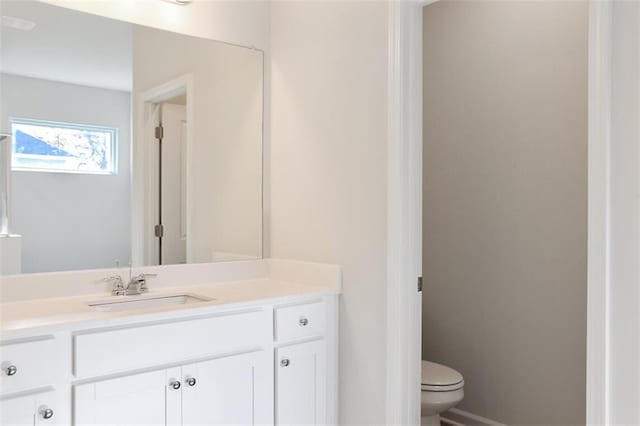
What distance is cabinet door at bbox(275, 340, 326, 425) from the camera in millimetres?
2090

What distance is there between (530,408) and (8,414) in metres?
2.22

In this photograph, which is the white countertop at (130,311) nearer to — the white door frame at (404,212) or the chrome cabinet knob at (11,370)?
the chrome cabinet knob at (11,370)

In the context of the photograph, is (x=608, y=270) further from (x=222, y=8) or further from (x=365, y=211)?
(x=222, y=8)

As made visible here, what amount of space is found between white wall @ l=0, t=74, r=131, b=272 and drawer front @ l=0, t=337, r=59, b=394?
0.53 metres

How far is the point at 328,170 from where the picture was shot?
2.34m

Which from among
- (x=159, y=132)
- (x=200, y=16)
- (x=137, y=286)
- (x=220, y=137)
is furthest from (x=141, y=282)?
(x=200, y=16)

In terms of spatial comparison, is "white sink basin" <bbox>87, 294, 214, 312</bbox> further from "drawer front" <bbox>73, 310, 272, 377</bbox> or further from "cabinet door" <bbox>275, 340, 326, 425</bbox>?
"cabinet door" <bbox>275, 340, 326, 425</bbox>

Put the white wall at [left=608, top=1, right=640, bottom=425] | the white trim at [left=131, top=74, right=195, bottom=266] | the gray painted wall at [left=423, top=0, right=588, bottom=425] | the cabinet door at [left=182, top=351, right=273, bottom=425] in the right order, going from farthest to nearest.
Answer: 1. the gray painted wall at [left=423, top=0, right=588, bottom=425]
2. the white trim at [left=131, top=74, right=195, bottom=266]
3. the cabinet door at [left=182, top=351, right=273, bottom=425]
4. the white wall at [left=608, top=1, right=640, bottom=425]

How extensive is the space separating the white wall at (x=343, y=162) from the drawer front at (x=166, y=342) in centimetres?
42

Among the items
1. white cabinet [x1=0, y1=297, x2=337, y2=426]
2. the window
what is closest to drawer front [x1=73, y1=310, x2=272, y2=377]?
white cabinet [x1=0, y1=297, x2=337, y2=426]

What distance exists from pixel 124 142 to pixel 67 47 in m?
0.41

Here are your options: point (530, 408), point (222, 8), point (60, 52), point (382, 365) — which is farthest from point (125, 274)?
point (530, 408)

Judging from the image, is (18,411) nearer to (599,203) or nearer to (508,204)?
(599,203)

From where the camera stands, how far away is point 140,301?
2115 mm
